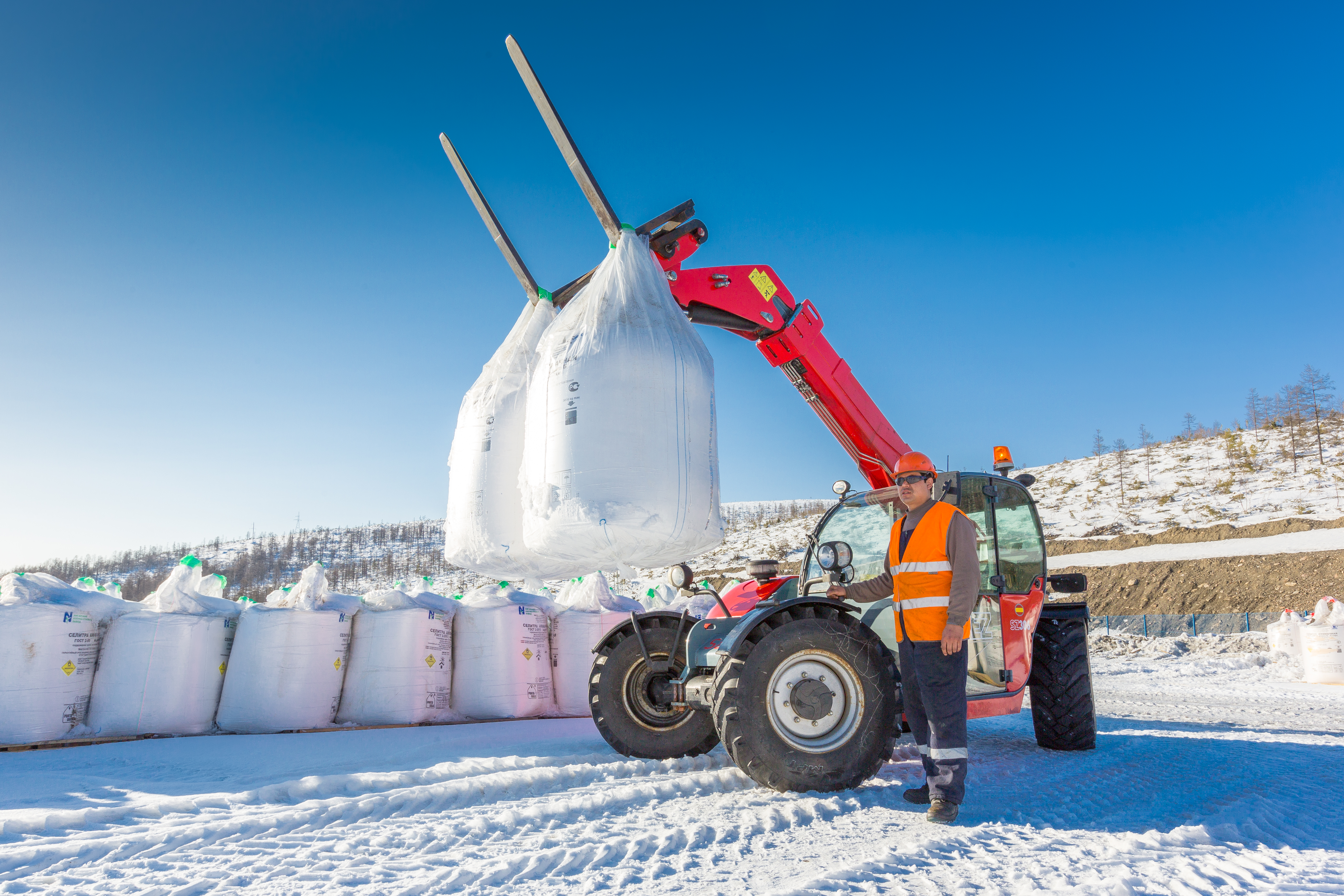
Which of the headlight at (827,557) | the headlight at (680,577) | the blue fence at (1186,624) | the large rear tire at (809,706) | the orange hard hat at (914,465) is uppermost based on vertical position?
the orange hard hat at (914,465)

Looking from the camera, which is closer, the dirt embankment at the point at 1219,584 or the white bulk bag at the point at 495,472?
Answer: the white bulk bag at the point at 495,472

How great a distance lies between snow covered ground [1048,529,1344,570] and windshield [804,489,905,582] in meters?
23.2

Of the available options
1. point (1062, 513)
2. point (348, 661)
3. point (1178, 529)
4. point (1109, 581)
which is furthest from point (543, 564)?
point (1062, 513)

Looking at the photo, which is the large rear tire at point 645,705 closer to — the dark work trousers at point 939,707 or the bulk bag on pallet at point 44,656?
the dark work trousers at point 939,707

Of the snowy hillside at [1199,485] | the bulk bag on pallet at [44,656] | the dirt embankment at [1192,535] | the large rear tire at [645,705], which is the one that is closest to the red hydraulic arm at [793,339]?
the large rear tire at [645,705]

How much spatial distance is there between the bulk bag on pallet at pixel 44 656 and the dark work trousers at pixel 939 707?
491 cm

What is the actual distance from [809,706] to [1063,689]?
2415 millimetres

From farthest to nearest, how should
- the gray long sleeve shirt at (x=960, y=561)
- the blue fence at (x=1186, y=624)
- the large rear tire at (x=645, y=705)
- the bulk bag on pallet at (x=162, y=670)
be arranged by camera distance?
the blue fence at (x=1186, y=624)
the bulk bag on pallet at (x=162, y=670)
the large rear tire at (x=645, y=705)
the gray long sleeve shirt at (x=960, y=561)

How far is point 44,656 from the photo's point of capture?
472 cm

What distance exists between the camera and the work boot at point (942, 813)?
295 centimetres

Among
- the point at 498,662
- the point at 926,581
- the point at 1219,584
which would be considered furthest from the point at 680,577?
the point at 1219,584

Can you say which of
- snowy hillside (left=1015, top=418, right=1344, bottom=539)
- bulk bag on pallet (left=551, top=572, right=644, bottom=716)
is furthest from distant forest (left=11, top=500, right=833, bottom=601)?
bulk bag on pallet (left=551, top=572, right=644, bottom=716)

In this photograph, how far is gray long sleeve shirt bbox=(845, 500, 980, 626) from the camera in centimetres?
322

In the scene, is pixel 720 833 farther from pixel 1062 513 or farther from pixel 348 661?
pixel 1062 513
